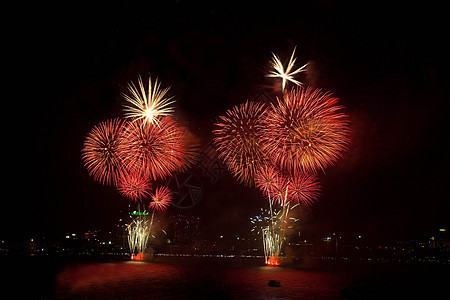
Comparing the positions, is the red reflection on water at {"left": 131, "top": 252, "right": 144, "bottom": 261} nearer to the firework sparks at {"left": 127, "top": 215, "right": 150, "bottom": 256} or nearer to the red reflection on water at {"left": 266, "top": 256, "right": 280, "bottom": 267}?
the firework sparks at {"left": 127, "top": 215, "right": 150, "bottom": 256}

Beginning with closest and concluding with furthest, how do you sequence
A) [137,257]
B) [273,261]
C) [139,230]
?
[273,261] < [139,230] < [137,257]

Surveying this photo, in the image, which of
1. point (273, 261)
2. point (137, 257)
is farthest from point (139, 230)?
point (273, 261)

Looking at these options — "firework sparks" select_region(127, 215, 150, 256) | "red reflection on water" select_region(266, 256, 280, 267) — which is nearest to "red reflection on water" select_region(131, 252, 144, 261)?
"firework sparks" select_region(127, 215, 150, 256)

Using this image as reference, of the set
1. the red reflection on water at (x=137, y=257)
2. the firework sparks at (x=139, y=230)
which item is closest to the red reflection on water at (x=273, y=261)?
the firework sparks at (x=139, y=230)

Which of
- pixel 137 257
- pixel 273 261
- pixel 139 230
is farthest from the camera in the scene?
pixel 137 257

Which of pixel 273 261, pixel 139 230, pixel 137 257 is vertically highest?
pixel 139 230

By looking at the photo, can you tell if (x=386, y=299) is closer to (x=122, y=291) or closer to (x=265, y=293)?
(x=265, y=293)

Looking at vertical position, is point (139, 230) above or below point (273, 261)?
above

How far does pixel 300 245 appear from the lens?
122m

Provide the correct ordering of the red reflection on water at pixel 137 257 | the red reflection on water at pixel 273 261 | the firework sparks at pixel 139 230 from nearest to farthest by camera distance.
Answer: the firework sparks at pixel 139 230
the red reflection on water at pixel 273 261
the red reflection on water at pixel 137 257

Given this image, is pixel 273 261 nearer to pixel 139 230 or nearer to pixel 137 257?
pixel 139 230

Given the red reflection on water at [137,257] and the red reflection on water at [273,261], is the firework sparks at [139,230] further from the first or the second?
the red reflection on water at [273,261]

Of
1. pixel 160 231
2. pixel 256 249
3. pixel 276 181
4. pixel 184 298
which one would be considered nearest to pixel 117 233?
pixel 160 231

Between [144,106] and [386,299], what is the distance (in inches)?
647
